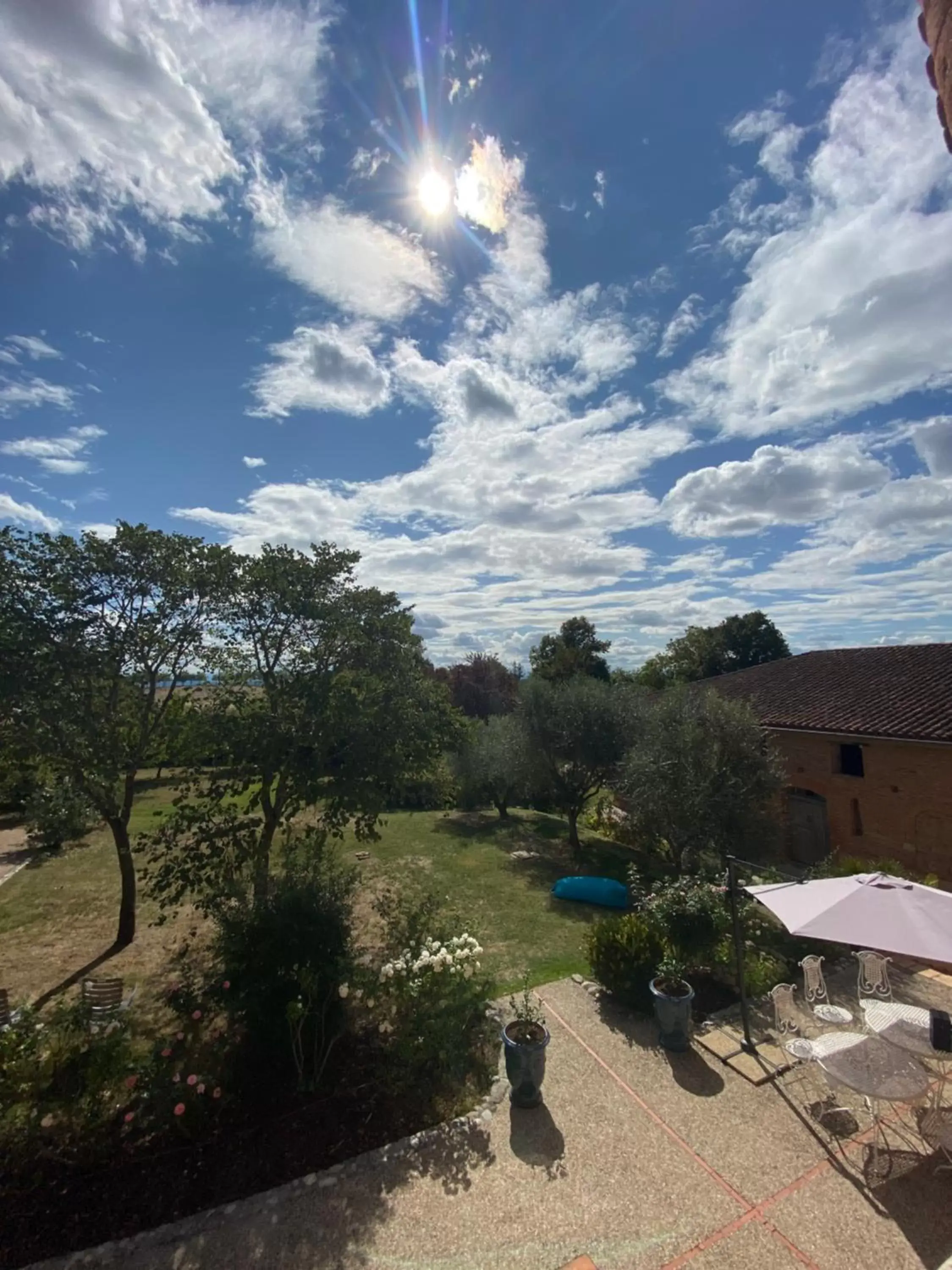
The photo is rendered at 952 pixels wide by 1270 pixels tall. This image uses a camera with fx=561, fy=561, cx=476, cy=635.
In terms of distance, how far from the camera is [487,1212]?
5168mm

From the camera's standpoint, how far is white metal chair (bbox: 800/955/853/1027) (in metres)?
7.54

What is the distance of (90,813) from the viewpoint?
11.6 m

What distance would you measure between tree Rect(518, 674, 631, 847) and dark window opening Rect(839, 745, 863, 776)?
22.1ft

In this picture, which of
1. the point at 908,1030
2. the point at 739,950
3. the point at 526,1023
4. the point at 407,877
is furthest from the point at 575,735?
the point at 908,1030

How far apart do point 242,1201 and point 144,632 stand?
8464 millimetres

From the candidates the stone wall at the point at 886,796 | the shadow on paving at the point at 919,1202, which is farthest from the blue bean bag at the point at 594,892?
the shadow on paving at the point at 919,1202

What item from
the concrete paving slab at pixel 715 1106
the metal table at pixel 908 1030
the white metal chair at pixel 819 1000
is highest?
the metal table at pixel 908 1030

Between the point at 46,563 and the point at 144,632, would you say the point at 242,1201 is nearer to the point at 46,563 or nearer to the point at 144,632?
the point at 144,632

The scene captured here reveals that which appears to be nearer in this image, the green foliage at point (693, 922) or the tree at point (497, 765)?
the green foliage at point (693, 922)

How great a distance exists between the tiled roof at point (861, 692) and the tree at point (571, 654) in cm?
1901

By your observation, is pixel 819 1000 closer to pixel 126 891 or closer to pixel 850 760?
pixel 850 760

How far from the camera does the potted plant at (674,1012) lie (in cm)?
751

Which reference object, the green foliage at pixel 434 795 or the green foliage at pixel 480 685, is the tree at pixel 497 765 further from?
the green foliage at pixel 480 685

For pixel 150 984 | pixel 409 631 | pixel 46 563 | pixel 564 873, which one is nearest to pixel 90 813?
pixel 150 984
